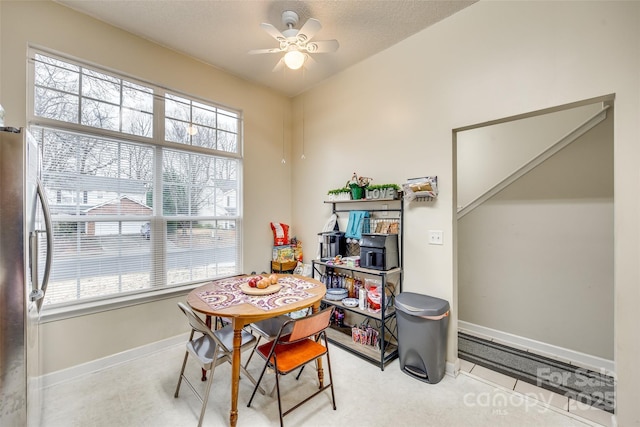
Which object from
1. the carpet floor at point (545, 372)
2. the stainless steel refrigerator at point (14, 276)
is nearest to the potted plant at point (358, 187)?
the carpet floor at point (545, 372)

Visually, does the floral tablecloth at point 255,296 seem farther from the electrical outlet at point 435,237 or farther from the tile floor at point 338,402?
the electrical outlet at point 435,237

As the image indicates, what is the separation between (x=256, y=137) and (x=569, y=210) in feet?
11.8

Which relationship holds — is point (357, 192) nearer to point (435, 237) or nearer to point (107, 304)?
point (435, 237)

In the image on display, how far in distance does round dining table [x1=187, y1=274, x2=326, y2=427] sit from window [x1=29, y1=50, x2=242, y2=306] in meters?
0.95

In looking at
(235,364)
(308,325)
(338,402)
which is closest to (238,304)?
(235,364)

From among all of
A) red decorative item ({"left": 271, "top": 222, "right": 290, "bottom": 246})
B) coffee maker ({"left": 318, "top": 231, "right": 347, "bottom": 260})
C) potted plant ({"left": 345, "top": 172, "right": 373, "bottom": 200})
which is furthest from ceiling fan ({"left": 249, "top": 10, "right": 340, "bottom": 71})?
red decorative item ({"left": 271, "top": 222, "right": 290, "bottom": 246})

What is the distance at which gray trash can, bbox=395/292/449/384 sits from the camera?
2.21 m

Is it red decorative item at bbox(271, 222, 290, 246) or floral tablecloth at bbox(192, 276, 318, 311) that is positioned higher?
red decorative item at bbox(271, 222, 290, 246)

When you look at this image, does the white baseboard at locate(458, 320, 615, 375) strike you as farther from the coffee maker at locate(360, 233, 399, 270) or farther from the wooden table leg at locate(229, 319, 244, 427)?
the wooden table leg at locate(229, 319, 244, 427)

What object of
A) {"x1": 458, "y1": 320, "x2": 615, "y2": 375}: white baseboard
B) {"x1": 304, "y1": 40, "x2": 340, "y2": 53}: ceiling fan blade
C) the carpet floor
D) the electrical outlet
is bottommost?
the carpet floor

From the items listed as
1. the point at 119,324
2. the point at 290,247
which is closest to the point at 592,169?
the point at 290,247

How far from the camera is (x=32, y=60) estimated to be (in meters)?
2.18

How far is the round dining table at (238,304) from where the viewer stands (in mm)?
1726

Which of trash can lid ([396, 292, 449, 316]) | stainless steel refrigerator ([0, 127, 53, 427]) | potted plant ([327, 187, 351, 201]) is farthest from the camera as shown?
potted plant ([327, 187, 351, 201])
